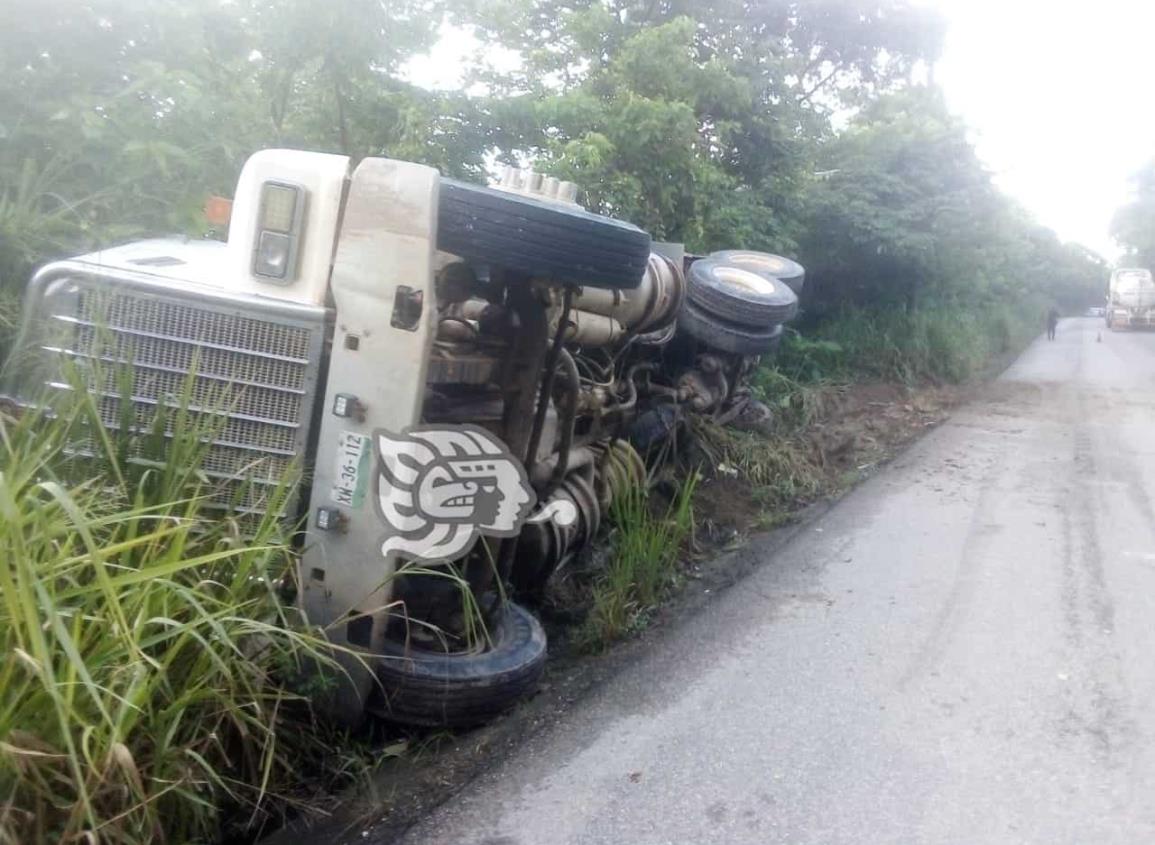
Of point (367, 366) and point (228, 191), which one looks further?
point (228, 191)

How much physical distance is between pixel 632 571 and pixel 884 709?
1.49 m

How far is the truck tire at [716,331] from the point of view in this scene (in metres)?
8.15

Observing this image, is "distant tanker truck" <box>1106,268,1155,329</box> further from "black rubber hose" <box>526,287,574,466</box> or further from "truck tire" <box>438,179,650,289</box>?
"truck tire" <box>438,179,650,289</box>

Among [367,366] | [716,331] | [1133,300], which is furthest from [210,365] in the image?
[1133,300]

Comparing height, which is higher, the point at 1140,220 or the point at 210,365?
the point at 1140,220

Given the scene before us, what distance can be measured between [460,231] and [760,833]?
220 cm

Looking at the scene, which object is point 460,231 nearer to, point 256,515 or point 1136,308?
point 256,515

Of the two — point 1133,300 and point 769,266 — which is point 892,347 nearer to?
point 769,266

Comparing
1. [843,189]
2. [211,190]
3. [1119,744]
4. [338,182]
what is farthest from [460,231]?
[843,189]

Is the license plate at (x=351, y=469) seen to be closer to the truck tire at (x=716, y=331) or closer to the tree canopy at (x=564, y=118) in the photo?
the tree canopy at (x=564, y=118)

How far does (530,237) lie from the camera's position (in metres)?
4.14

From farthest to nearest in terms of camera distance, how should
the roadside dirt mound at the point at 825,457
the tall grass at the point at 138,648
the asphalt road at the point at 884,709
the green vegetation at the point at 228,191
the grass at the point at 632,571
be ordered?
the roadside dirt mound at the point at 825,457, the grass at the point at 632,571, the asphalt road at the point at 884,709, the green vegetation at the point at 228,191, the tall grass at the point at 138,648

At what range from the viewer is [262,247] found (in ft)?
13.7

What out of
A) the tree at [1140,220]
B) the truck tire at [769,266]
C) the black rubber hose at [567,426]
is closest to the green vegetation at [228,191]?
the black rubber hose at [567,426]
